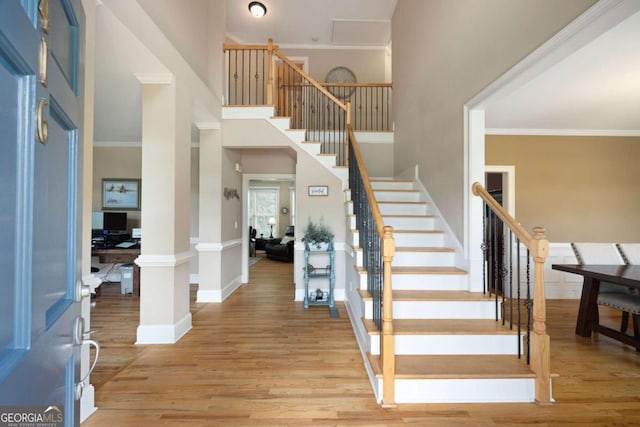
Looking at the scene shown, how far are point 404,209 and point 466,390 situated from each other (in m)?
2.24

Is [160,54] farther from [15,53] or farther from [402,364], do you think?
[402,364]

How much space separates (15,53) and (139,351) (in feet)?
9.89

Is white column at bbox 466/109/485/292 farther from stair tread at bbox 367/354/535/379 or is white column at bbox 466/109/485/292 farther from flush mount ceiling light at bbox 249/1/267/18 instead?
flush mount ceiling light at bbox 249/1/267/18

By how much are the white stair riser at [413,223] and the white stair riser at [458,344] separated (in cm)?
156

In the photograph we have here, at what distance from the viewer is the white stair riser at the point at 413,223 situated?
3.72 meters

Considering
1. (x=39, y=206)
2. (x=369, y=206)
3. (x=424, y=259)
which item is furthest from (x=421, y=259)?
(x=39, y=206)

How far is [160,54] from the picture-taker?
Result: 271cm

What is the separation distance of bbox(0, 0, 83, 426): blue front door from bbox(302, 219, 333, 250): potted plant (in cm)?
345

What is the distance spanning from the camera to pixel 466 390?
2.09 meters

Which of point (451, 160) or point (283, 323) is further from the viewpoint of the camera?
point (283, 323)

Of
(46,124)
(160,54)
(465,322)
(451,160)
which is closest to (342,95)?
(451,160)

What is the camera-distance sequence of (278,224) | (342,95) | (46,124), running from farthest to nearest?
1. (278,224)
2. (342,95)
3. (46,124)

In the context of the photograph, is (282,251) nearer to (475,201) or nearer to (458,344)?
(475,201)

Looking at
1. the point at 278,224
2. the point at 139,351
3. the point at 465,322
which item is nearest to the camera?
the point at 465,322
